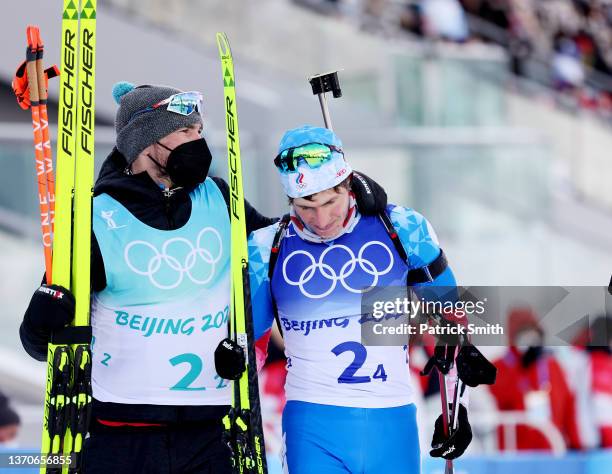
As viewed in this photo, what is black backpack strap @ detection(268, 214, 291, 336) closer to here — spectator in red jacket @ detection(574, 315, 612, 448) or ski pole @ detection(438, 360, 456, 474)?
ski pole @ detection(438, 360, 456, 474)

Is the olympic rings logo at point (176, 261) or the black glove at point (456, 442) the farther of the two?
the black glove at point (456, 442)

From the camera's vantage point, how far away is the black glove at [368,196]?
4.99 metres

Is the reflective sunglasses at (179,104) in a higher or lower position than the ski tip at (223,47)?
lower

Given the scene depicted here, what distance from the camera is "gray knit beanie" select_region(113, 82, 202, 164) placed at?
4797 mm

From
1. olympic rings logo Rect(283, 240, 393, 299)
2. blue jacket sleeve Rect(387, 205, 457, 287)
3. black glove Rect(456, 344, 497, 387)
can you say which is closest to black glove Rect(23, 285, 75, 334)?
olympic rings logo Rect(283, 240, 393, 299)

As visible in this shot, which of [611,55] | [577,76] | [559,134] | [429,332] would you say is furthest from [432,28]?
→ [429,332]

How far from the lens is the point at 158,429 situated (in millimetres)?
4578

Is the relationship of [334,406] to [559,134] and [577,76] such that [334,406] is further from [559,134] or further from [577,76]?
[577,76]

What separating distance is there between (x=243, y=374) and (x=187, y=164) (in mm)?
765

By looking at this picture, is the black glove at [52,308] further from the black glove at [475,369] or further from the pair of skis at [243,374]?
the black glove at [475,369]

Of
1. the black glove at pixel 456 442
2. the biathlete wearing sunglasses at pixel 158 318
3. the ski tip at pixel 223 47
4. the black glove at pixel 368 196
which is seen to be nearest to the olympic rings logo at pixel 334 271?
the black glove at pixel 368 196

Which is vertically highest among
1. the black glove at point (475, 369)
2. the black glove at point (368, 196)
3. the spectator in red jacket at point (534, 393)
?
the black glove at point (368, 196)

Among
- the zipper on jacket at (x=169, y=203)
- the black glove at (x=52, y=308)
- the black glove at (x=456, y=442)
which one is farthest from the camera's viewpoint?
the black glove at (x=456, y=442)

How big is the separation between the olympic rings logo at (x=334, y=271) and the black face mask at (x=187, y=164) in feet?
1.68
